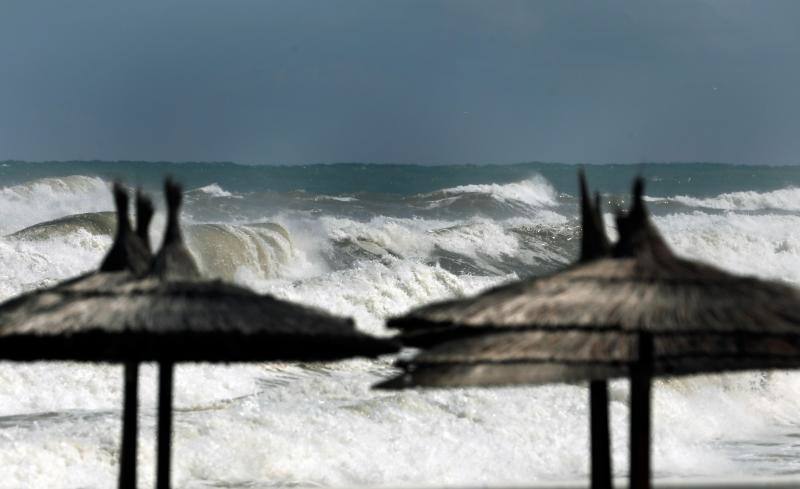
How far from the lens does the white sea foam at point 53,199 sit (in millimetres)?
47062

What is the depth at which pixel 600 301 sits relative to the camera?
675 centimetres

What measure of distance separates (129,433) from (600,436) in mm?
2509

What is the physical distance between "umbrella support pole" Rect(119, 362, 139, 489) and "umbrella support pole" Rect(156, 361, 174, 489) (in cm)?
13

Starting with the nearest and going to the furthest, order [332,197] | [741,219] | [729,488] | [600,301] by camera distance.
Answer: [600,301] → [729,488] → [741,219] → [332,197]

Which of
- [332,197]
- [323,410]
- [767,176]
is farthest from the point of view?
[767,176]

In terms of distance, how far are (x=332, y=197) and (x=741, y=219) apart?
2291cm

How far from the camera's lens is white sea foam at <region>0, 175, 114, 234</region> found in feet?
154

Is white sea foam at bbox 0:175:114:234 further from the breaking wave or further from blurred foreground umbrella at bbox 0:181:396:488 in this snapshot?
blurred foreground umbrella at bbox 0:181:396:488

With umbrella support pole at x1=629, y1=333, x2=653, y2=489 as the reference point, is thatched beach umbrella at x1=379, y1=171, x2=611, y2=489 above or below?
above

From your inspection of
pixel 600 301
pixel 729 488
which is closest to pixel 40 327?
pixel 600 301

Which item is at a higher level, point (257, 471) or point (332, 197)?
point (332, 197)

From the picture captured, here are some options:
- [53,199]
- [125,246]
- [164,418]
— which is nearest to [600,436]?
[164,418]

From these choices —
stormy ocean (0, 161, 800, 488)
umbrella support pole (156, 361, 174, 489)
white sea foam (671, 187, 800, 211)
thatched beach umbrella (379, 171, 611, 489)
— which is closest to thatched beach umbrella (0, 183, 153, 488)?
umbrella support pole (156, 361, 174, 489)

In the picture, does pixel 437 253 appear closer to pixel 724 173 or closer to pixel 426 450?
pixel 426 450
